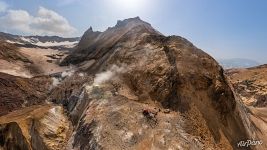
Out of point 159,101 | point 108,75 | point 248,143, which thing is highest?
point 108,75

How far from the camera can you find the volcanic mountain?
2225cm

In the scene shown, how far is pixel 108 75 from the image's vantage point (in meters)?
30.6

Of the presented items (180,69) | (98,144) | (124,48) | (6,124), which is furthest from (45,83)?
(98,144)

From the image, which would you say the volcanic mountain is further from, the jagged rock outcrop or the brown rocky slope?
the brown rocky slope

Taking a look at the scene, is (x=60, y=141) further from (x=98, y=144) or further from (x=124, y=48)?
(x=124, y=48)

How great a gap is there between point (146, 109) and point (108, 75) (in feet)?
24.7

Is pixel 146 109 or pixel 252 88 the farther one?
pixel 252 88

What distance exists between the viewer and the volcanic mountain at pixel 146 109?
876 inches

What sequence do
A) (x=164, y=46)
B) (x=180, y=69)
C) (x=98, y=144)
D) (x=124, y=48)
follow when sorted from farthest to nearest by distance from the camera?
1. (x=124, y=48)
2. (x=164, y=46)
3. (x=180, y=69)
4. (x=98, y=144)

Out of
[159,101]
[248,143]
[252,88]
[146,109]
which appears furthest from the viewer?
[252,88]

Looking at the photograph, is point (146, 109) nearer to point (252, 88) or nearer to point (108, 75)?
point (108, 75)

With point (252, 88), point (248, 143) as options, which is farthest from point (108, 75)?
point (252, 88)

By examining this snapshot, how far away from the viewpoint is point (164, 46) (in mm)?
31422

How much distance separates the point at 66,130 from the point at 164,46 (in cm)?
1123
